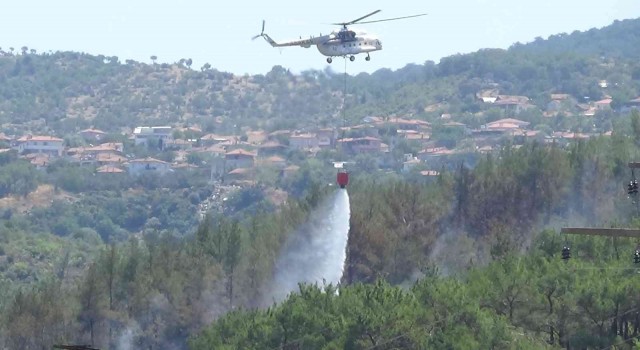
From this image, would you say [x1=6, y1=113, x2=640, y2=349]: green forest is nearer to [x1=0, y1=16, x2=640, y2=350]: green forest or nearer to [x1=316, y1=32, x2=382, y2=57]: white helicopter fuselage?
[x1=0, y1=16, x2=640, y2=350]: green forest

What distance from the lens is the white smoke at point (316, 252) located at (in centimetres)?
10344

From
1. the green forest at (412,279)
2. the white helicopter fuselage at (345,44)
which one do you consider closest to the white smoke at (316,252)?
the green forest at (412,279)

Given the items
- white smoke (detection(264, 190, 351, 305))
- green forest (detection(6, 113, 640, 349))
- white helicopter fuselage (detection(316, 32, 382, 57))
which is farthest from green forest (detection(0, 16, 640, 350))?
white helicopter fuselage (detection(316, 32, 382, 57))

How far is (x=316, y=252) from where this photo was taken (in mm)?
108250

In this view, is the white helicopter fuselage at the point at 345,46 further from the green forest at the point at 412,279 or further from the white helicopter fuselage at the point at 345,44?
the green forest at the point at 412,279

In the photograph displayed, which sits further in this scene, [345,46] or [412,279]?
[412,279]

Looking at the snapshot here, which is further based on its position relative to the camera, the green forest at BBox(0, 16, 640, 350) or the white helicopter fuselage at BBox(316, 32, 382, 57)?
the white helicopter fuselage at BBox(316, 32, 382, 57)

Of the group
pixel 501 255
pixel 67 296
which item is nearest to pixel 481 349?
pixel 501 255

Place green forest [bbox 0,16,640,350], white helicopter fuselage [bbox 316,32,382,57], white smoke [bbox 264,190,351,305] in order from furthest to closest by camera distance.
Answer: white smoke [bbox 264,190,351,305], white helicopter fuselage [bbox 316,32,382,57], green forest [bbox 0,16,640,350]

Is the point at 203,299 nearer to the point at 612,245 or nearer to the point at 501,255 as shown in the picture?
the point at 501,255

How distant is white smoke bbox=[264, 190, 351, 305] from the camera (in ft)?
339

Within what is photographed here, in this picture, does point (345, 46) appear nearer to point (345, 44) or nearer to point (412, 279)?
point (345, 44)

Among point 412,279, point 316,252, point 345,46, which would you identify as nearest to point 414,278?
point 412,279

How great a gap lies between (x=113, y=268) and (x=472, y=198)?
26.8m
